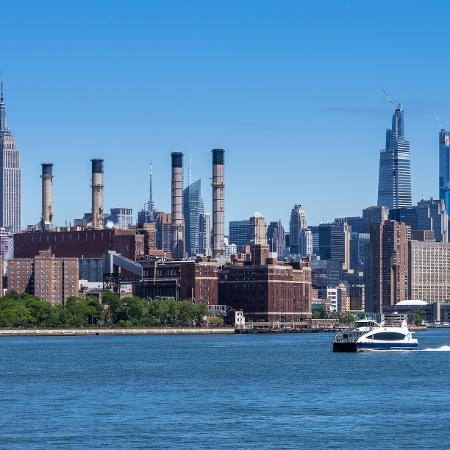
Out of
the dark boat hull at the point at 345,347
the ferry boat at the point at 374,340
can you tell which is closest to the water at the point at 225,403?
the ferry boat at the point at 374,340

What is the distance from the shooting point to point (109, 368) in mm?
105250

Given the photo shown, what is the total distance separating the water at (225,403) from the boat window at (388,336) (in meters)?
14.4

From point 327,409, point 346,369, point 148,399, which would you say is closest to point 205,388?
point 148,399

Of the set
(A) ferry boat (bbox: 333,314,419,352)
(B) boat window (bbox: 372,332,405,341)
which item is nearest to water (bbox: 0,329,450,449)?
(A) ferry boat (bbox: 333,314,419,352)

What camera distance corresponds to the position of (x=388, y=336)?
133750mm

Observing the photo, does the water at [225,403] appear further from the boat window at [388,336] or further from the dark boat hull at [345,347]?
the boat window at [388,336]

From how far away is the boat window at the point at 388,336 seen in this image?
133 meters

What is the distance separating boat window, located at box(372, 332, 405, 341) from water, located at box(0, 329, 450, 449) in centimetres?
1444

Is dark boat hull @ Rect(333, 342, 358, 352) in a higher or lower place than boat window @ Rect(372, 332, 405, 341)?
lower

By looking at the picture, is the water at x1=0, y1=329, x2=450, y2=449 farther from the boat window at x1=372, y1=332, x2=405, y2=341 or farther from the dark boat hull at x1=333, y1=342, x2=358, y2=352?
the boat window at x1=372, y1=332, x2=405, y2=341

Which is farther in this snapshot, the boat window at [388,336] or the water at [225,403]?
the boat window at [388,336]

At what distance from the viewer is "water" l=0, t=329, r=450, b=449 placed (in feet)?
196

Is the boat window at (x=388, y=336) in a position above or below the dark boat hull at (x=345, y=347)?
above

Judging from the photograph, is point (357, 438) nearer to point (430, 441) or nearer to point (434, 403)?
point (430, 441)
